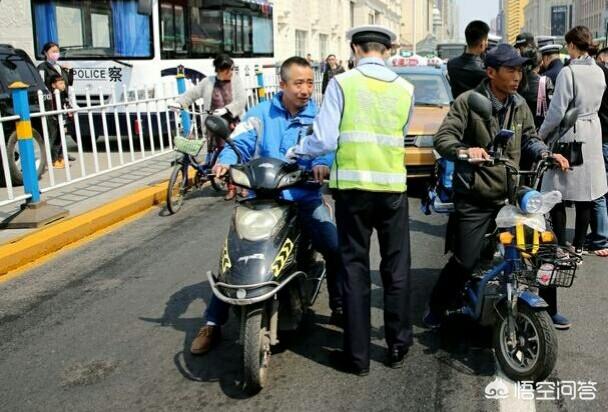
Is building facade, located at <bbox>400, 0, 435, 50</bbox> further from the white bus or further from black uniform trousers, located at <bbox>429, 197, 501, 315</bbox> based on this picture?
black uniform trousers, located at <bbox>429, 197, 501, 315</bbox>

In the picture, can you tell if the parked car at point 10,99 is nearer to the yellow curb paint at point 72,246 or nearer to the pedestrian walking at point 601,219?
the yellow curb paint at point 72,246

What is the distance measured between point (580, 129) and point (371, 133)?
9.48 feet

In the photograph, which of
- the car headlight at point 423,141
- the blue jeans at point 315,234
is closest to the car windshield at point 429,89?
the car headlight at point 423,141

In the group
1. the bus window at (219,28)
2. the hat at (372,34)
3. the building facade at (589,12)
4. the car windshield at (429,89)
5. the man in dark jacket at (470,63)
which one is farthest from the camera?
the building facade at (589,12)

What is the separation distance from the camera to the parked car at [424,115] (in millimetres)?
8688

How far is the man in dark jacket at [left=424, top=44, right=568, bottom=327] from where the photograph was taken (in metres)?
3.99

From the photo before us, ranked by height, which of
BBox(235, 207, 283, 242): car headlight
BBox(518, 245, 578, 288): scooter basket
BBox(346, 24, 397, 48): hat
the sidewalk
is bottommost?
the sidewalk

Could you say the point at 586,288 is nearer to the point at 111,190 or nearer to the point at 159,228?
the point at 159,228

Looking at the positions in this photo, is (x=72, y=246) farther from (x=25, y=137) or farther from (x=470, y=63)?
(x=470, y=63)

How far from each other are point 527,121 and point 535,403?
1.64 m

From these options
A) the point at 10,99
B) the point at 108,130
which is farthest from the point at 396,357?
the point at 108,130

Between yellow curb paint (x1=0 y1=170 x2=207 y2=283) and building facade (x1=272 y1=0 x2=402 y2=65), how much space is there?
28321 mm

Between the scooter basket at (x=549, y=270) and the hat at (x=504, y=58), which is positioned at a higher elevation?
the hat at (x=504, y=58)

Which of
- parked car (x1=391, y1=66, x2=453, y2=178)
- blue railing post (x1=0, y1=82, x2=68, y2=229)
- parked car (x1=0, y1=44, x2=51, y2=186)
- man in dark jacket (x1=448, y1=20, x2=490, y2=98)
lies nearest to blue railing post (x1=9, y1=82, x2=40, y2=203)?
blue railing post (x1=0, y1=82, x2=68, y2=229)
